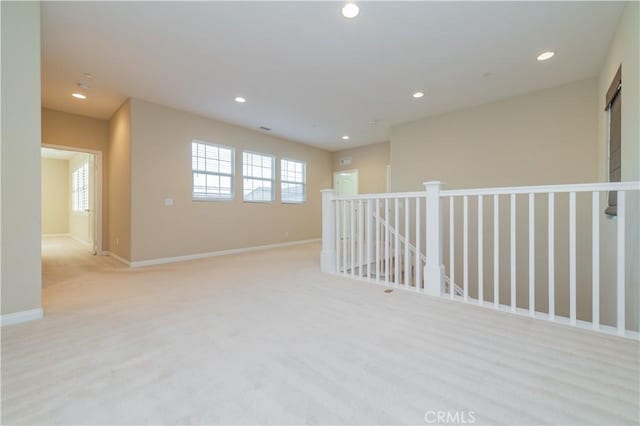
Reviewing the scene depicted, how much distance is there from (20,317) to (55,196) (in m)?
8.86

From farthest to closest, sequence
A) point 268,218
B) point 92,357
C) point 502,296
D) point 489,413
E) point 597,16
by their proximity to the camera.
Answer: point 268,218 → point 502,296 → point 597,16 → point 92,357 → point 489,413

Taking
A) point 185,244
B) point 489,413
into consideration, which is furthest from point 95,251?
point 489,413

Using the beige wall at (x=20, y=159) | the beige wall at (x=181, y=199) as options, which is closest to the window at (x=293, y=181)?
the beige wall at (x=181, y=199)

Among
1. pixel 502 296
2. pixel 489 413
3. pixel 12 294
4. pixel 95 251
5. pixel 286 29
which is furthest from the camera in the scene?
pixel 95 251

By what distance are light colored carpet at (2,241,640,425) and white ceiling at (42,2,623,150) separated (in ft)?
8.55

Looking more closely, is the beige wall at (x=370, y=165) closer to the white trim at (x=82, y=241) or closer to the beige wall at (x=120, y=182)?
the beige wall at (x=120, y=182)

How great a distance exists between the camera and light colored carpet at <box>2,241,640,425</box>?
109 centimetres

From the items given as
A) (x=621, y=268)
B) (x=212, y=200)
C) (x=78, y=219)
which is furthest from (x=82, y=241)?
(x=621, y=268)

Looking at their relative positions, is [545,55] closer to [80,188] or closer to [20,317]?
[20,317]

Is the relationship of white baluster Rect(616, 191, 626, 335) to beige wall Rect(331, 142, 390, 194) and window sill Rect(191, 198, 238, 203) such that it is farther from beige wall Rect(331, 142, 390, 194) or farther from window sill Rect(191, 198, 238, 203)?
window sill Rect(191, 198, 238, 203)

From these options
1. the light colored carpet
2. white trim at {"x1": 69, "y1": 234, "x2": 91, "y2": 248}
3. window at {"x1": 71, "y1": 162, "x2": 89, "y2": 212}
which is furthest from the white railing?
window at {"x1": 71, "y1": 162, "x2": 89, "y2": 212}

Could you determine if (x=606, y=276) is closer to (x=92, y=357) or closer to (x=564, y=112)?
(x=564, y=112)

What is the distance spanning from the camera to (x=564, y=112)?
370 cm

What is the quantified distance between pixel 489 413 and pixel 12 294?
10.3 ft
